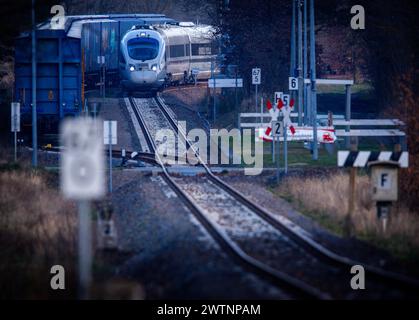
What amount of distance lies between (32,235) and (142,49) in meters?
34.4

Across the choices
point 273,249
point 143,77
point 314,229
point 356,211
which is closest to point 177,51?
point 143,77

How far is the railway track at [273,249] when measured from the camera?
13320 millimetres

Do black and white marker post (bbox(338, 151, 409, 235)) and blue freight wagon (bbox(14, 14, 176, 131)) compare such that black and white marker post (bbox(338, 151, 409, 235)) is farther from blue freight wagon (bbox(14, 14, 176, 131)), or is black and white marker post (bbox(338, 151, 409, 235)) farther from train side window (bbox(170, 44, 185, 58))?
train side window (bbox(170, 44, 185, 58))

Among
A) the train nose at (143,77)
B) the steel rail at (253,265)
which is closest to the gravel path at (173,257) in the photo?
the steel rail at (253,265)

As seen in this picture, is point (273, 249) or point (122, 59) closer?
point (273, 249)

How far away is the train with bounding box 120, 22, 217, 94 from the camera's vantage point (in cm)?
5219

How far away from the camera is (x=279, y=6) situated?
51.8m

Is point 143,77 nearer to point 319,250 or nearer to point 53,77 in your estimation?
point 53,77

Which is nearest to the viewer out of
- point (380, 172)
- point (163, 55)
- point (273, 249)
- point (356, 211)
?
point (273, 249)

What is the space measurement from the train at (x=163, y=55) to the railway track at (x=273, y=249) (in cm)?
2641

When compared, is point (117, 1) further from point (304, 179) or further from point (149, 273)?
point (149, 273)

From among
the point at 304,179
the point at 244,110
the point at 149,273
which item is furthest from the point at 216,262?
the point at 244,110

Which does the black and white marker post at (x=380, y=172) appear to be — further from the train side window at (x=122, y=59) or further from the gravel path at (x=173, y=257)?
the train side window at (x=122, y=59)

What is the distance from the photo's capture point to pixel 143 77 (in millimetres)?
52906
